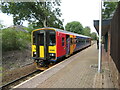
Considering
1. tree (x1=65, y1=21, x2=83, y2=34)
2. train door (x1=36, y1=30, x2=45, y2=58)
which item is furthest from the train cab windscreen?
tree (x1=65, y1=21, x2=83, y2=34)

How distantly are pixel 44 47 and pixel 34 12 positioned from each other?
12502mm

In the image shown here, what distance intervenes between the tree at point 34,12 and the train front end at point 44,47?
10.1 meters

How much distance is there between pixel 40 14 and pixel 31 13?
1.48 metres

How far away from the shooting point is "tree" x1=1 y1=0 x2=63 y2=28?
16750 millimetres

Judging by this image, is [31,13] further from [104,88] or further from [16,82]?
[104,88]

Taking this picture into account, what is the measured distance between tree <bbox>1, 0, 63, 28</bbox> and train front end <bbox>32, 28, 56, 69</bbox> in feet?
33.1

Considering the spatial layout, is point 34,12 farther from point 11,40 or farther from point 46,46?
point 46,46

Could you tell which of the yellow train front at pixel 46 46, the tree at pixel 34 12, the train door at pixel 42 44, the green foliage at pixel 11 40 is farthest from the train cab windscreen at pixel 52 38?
the tree at pixel 34 12

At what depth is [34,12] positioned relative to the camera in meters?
19.0

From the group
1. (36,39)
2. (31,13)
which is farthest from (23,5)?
(36,39)

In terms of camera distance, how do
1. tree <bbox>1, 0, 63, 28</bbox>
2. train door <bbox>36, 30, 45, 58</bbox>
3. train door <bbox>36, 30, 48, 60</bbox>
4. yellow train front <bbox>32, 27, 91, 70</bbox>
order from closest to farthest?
yellow train front <bbox>32, 27, 91, 70</bbox> → train door <bbox>36, 30, 48, 60</bbox> → train door <bbox>36, 30, 45, 58</bbox> → tree <bbox>1, 0, 63, 28</bbox>

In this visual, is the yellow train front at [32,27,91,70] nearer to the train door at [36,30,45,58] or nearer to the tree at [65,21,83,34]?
the train door at [36,30,45,58]

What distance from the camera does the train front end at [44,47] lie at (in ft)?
26.5

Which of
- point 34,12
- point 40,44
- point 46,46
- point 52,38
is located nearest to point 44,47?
point 46,46
